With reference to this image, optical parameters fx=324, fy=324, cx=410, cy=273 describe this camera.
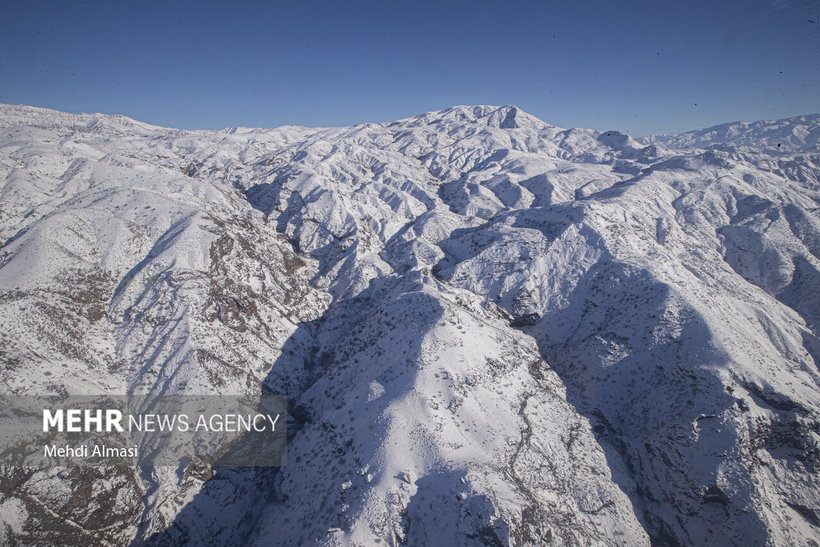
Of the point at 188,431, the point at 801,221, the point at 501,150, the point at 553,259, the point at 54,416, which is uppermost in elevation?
the point at 501,150

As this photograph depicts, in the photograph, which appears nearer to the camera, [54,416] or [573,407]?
[54,416]

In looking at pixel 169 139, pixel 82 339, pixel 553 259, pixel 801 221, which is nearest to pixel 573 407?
pixel 553 259

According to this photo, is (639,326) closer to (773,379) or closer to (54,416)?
(773,379)

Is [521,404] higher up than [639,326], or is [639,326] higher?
[639,326]

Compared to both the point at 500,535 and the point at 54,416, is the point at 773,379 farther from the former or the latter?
the point at 54,416

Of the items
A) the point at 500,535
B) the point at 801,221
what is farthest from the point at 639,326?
the point at 801,221

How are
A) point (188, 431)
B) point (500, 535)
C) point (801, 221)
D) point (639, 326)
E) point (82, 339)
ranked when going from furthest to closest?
point (801, 221), point (639, 326), point (82, 339), point (188, 431), point (500, 535)

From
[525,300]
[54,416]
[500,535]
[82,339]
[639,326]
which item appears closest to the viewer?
[500,535]
